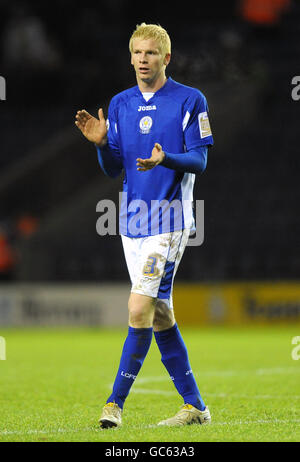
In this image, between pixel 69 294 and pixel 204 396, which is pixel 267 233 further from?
pixel 204 396

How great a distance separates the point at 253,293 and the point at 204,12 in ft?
38.1

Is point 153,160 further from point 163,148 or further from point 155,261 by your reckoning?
point 155,261

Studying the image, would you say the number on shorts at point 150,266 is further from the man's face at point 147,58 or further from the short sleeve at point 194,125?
the man's face at point 147,58

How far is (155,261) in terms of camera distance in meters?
5.17

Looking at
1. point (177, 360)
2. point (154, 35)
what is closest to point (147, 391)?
point (177, 360)

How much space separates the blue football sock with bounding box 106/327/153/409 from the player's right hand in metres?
1.12

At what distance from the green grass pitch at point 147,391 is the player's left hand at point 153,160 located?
139cm

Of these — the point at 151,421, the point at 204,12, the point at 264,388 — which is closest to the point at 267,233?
the point at 204,12

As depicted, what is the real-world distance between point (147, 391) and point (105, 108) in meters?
14.0

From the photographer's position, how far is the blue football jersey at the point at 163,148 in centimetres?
525

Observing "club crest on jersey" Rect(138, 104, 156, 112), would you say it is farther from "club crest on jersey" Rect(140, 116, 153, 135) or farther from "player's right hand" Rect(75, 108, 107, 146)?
"player's right hand" Rect(75, 108, 107, 146)

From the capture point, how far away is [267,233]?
18.0 metres

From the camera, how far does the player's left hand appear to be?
15.7 feet

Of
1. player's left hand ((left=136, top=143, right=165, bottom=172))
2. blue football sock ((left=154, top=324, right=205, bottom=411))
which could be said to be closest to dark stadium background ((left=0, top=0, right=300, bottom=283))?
blue football sock ((left=154, top=324, right=205, bottom=411))
